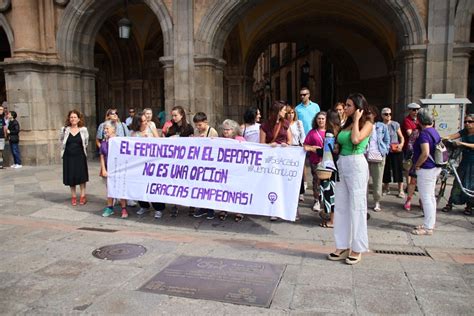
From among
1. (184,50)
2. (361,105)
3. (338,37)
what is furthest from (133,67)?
(361,105)

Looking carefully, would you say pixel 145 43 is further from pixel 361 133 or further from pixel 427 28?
pixel 361 133

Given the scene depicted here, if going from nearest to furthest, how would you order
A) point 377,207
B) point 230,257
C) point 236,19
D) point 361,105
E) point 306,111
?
point 361,105 → point 230,257 → point 377,207 → point 306,111 → point 236,19

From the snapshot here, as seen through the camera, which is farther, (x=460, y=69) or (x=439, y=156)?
(x=460, y=69)

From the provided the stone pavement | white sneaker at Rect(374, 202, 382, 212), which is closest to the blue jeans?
the stone pavement

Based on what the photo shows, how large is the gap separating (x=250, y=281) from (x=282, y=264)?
1.95 ft

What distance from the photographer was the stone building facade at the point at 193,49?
966 cm

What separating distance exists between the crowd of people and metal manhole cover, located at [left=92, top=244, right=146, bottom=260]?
147 cm

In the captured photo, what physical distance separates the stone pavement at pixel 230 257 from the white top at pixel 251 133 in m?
1.20

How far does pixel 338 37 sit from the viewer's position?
67.6ft

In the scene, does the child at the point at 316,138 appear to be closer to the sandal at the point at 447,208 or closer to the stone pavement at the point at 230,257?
the stone pavement at the point at 230,257

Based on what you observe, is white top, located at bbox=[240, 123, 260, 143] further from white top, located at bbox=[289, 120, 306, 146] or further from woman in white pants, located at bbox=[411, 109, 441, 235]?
woman in white pants, located at bbox=[411, 109, 441, 235]

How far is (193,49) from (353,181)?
307 inches

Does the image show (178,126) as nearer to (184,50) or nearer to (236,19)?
(184,50)

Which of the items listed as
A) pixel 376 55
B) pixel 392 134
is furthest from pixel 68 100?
pixel 376 55
